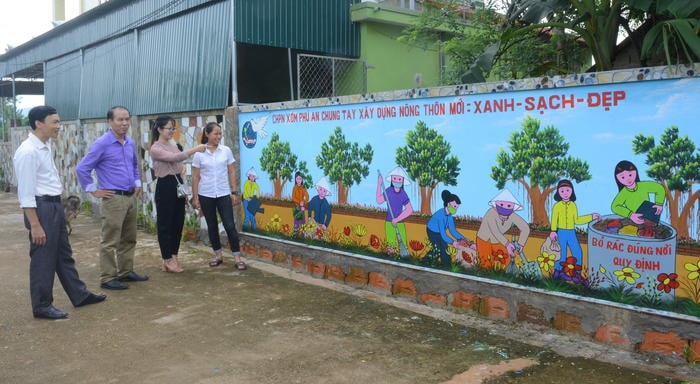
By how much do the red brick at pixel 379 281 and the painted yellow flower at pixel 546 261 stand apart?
1.64 meters

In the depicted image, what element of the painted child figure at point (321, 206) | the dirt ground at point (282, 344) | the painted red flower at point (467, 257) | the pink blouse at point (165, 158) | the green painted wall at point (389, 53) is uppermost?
the green painted wall at point (389, 53)

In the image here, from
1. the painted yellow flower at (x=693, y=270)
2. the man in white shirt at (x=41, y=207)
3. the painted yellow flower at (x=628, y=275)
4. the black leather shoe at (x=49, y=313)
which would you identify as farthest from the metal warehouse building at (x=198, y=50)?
the painted yellow flower at (x=693, y=270)

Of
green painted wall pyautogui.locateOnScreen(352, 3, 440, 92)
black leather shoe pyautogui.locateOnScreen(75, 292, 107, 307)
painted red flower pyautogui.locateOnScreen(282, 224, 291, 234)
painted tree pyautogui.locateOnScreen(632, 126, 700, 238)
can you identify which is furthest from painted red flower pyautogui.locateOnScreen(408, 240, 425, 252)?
green painted wall pyautogui.locateOnScreen(352, 3, 440, 92)

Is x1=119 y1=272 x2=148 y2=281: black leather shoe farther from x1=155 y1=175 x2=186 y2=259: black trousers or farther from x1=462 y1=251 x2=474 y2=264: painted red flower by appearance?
x1=462 y1=251 x2=474 y2=264: painted red flower

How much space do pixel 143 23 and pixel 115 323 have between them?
6.69m

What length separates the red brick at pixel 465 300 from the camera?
4.96 metres

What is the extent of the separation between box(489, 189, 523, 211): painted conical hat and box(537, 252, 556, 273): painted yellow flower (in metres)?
0.41

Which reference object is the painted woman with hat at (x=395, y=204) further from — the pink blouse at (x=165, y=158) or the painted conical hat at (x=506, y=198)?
the pink blouse at (x=165, y=158)

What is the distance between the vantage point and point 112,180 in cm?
598

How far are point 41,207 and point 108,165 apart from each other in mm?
1079

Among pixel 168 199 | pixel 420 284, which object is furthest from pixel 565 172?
pixel 168 199

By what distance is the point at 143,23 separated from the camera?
10078 mm

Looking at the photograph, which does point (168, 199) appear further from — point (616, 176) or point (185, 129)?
point (616, 176)

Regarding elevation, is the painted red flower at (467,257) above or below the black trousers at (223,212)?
below
